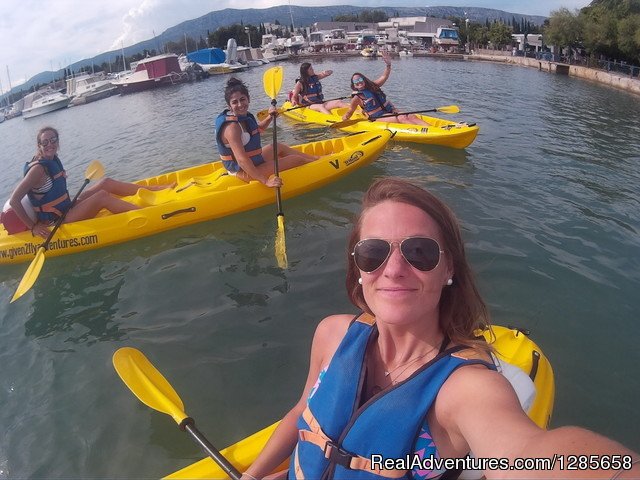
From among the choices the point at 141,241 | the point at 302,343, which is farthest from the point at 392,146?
the point at 302,343

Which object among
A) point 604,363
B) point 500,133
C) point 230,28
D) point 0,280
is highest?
point 230,28

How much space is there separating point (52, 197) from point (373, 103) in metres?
7.59

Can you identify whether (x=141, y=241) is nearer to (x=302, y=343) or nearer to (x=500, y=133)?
(x=302, y=343)

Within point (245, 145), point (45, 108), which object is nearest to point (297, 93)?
point (245, 145)

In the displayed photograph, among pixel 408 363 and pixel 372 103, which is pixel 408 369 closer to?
pixel 408 363

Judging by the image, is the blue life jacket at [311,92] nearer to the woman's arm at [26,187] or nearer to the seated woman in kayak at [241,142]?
the seated woman in kayak at [241,142]

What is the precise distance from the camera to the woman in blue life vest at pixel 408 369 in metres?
1.54

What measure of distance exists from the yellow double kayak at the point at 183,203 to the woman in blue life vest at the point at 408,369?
535 cm

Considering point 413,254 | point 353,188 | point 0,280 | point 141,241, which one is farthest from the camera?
point 353,188

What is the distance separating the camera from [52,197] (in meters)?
6.22

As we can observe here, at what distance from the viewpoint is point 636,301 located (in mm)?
4805

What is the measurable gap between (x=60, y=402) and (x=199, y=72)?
50.5 m

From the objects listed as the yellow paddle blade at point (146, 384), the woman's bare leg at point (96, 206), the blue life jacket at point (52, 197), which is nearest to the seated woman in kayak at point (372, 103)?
the woman's bare leg at point (96, 206)

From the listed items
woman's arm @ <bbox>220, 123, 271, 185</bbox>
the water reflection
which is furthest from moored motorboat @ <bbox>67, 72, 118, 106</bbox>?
the water reflection
